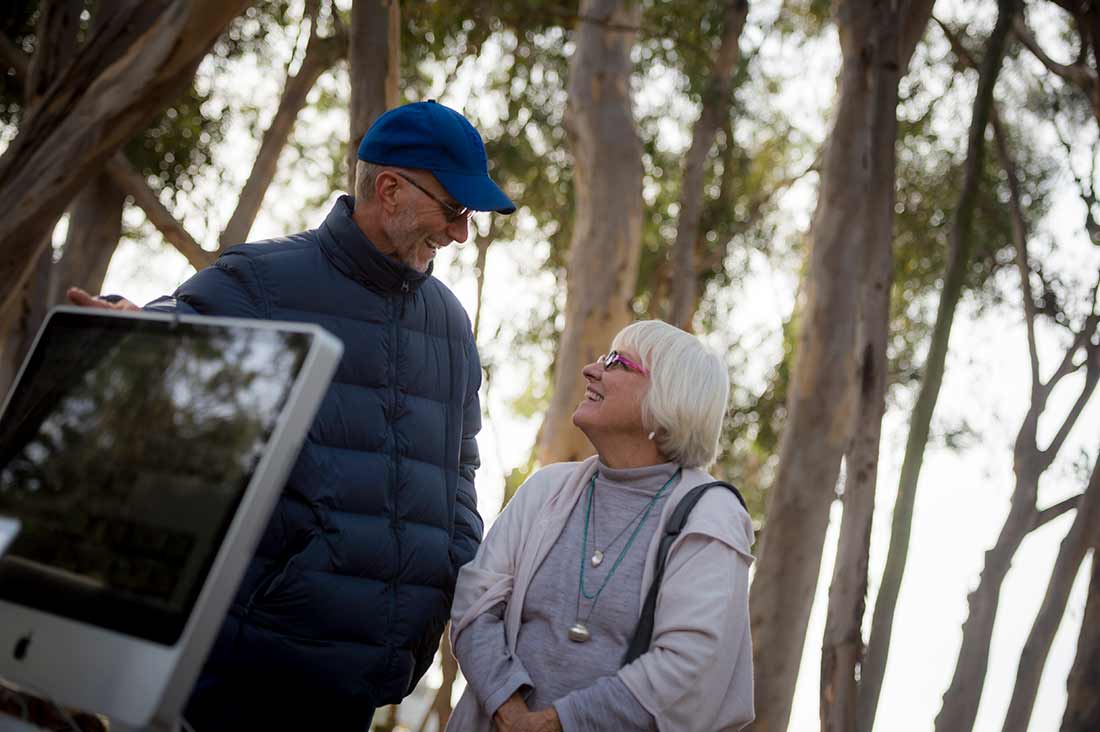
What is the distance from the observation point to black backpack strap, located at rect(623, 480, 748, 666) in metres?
2.68

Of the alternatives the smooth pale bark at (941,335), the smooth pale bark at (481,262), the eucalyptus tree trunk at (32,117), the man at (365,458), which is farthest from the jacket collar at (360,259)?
the smooth pale bark at (481,262)

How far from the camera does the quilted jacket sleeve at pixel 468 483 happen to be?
294 centimetres

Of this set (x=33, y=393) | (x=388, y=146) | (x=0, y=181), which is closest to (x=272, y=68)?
(x=0, y=181)

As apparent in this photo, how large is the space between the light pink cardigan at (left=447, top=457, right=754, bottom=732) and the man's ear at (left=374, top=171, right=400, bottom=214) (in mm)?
747

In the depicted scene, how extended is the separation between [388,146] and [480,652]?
111 cm

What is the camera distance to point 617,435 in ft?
9.68

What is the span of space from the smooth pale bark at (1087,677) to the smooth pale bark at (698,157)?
305 inches

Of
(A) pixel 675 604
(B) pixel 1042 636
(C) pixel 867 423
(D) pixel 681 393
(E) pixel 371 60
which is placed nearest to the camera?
(A) pixel 675 604

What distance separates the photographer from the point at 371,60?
20.8 ft

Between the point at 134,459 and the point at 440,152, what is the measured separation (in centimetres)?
126

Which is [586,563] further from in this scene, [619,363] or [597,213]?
[597,213]

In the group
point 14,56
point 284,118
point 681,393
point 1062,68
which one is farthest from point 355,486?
point 284,118

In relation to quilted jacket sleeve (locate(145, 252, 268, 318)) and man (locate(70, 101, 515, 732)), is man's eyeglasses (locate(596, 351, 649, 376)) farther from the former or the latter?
quilted jacket sleeve (locate(145, 252, 268, 318))

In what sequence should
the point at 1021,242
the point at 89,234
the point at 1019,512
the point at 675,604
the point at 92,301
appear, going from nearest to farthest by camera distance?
1. the point at 92,301
2. the point at 675,604
3. the point at 1019,512
4. the point at 1021,242
5. the point at 89,234
